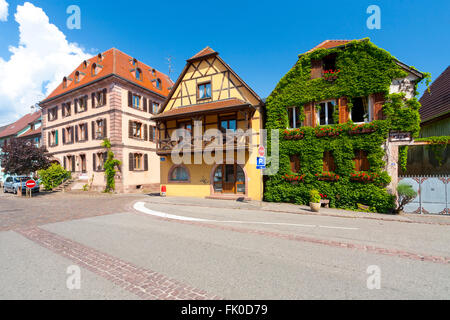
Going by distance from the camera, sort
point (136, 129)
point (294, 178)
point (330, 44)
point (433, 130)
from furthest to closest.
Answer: point (136, 129)
point (433, 130)
point (330, 44)
point (294, 178)

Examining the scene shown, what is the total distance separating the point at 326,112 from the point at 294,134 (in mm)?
2210

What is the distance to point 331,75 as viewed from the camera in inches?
478

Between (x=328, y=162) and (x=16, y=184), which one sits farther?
(x=16, y=184)

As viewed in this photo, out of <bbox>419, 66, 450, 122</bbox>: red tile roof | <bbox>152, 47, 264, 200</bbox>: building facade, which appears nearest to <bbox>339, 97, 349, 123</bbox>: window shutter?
<bbox>152, 47, 264, 200</bbox>: building facade

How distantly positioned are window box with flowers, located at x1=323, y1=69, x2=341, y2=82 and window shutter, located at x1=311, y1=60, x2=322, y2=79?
397 millimetres

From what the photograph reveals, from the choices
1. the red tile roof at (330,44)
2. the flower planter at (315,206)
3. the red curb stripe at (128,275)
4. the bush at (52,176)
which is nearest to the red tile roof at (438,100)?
the red tile roof at (330,44)

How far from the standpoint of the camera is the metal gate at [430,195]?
991 cm

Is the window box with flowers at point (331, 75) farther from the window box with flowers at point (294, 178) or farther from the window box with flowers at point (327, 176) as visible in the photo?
the window box with flowers at point (294, 178)

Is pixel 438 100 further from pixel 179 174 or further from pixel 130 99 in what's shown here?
pixel 130 99

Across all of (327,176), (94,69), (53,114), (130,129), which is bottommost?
(327,176)

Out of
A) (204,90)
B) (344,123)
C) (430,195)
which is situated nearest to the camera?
(430,195)

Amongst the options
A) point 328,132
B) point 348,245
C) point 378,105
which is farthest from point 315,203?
point 378,105

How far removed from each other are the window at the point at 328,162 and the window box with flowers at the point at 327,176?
327 millimetres
